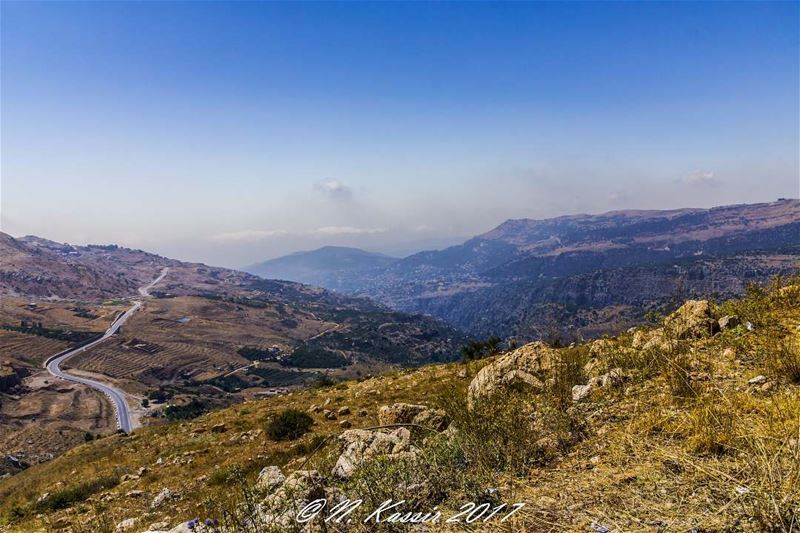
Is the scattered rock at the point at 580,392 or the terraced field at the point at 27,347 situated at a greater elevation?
the scattered rock at the point at 580,392

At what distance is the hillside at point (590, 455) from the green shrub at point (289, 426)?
2.66m

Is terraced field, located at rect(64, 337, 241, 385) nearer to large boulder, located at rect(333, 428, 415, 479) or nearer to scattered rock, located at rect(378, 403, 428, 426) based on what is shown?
scattered rock, located at rect(378, 403, 428, 426)

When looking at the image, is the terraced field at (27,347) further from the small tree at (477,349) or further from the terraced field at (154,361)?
the small tree at (477,349)


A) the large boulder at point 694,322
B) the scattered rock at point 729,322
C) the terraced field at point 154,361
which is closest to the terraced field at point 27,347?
the terraced field at point 154,361

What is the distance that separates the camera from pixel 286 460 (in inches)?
406

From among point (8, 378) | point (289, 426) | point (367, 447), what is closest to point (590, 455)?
point (367, 447)

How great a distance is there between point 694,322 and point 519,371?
4.49 m

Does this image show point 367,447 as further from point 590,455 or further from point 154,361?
point 154,361

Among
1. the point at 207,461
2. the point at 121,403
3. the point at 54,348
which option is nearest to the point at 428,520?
the point at 207,461

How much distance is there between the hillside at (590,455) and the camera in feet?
11.7

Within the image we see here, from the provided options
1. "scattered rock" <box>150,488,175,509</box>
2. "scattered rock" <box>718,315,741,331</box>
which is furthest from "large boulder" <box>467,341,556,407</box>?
"scattered rock" <box>150,488,175,509</box>

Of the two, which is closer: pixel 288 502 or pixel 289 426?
pixel 288 502

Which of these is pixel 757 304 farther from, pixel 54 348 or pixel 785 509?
pixel 54 348

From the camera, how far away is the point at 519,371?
9398 mm
